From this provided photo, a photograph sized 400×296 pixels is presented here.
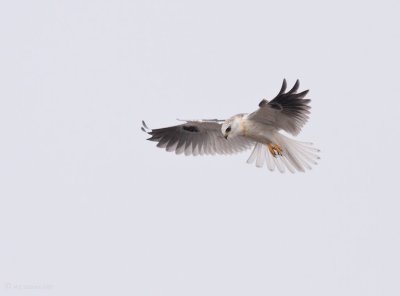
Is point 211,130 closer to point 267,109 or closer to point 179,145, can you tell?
point 179,145

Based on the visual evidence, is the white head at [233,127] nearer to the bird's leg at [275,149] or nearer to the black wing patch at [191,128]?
the bird's leg at [275,149]

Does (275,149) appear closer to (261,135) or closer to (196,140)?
(261,135)

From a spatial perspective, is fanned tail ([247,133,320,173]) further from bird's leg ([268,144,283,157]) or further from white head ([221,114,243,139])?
white head ([221,114,243,139])

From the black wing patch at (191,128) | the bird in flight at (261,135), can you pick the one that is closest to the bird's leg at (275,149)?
the bird in flight at (261,135)

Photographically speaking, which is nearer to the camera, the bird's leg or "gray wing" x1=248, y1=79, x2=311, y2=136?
"gray wing" x1=248, y1=79, x2=311, y2=136

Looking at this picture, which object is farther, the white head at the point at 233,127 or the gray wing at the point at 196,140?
the gray wing at the point at 196,140

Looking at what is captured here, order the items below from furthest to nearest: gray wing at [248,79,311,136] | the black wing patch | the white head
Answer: the black wing patch
the white head
gray wing at [248,79,311,136]

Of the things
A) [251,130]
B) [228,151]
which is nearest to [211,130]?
[228,151]

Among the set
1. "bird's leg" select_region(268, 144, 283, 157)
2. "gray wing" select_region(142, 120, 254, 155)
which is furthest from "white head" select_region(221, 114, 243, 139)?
"gray wing" select_region(142, 120, 254, 155)

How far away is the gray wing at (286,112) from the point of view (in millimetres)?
8344

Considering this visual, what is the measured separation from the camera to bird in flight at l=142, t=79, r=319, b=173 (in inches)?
337

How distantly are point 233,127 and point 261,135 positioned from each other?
31 cm

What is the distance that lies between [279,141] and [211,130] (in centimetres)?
127

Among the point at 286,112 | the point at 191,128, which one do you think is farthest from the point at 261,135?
the point at 191,128
